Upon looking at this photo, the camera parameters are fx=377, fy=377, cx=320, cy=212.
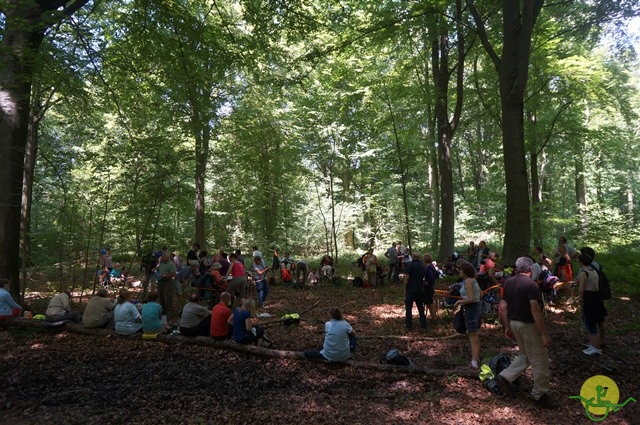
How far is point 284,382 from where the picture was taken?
18.4 ft

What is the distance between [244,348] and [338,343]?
1.84 meters

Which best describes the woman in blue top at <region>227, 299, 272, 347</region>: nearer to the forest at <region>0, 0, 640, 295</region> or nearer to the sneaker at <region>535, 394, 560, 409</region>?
the sneaker at <region>535, 394, 560, 409</region>

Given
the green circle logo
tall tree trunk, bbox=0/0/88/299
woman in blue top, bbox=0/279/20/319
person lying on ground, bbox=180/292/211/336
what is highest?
tall tree trunk, bbox=0/0/88/299

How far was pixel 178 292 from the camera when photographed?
1061cm

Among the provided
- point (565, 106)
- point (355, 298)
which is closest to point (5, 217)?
point (355, 298)

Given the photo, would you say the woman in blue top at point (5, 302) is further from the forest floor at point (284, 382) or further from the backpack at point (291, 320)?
the backpack at point (291, 320)

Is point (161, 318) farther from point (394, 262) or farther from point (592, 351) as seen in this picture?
point (394, 262)

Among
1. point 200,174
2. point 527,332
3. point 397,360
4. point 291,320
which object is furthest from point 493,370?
point 200,174

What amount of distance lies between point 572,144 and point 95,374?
18806 mm

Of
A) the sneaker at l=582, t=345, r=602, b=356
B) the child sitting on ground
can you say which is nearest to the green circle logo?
the sneaker at l=582, t=345, r=602, b=356

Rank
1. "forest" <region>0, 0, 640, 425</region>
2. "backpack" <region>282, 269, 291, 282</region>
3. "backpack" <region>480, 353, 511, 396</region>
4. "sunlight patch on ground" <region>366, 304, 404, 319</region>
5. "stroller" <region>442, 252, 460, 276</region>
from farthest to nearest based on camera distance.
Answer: "backpack" <region>282, 269, 291, 282</region> < "stroller" <region>442, 252, 460, 276</region> < "sunlight patch on ground" <region>366, 304, 404, 319</region> < "forest" <region>0, 0, 640, 425</region> < "backpack" <region>480, 353, 511, 396</region>

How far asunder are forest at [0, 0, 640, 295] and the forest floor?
310 cm

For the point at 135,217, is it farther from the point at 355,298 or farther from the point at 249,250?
the point at 249,250

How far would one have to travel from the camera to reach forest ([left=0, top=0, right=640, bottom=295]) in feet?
27.8
